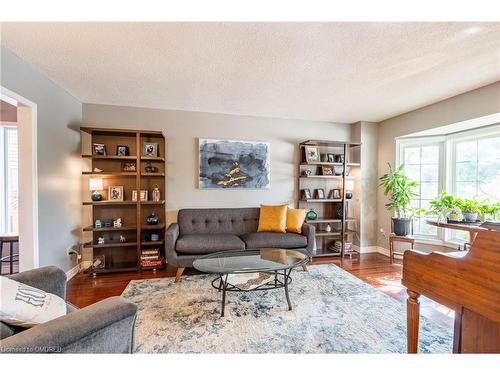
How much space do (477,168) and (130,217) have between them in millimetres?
4955

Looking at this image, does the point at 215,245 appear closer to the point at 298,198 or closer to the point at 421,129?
the point at 298,198

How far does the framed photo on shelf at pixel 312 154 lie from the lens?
3.94 meters

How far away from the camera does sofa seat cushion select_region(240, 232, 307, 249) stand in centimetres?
305

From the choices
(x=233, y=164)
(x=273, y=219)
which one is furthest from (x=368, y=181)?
(x=233, y=164)

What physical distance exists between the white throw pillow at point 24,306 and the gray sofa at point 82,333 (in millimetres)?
46

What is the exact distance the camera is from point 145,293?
7.96 ft

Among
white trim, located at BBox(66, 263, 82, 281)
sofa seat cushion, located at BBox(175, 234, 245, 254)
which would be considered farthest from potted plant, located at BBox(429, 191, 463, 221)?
white trim, located at BBox(66, 263, 82, 281)

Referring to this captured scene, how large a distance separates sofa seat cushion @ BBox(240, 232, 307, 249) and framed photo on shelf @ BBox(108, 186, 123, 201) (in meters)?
1.88

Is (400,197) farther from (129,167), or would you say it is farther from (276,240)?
(129,167)

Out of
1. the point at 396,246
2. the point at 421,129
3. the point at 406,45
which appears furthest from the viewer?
the point at 396,246

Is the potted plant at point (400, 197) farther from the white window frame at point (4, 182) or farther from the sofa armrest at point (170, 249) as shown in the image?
the white window frame at point (4, 182)

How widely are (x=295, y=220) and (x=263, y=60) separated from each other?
7.29 feet

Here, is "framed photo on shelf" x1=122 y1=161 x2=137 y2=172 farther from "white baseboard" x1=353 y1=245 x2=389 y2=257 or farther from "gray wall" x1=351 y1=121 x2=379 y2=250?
"white baseboard" x1=353 y1=245 x2=389 y2=257
